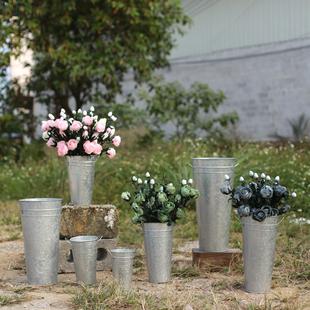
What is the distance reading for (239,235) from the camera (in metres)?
4.19

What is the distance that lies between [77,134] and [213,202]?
1275mm

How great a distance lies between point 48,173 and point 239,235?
3590 millimetres

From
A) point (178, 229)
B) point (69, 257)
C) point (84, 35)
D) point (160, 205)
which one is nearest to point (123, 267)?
point (160, 205)

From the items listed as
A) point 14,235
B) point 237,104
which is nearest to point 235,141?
point 237,104

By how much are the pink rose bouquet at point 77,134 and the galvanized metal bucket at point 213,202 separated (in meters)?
0.84

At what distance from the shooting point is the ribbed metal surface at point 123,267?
8.86 feet

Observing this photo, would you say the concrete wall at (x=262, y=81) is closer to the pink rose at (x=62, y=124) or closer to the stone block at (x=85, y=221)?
the stone block at (x=85, y=221)

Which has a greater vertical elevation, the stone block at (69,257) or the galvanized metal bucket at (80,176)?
the galvanized metal bucket at (80,176)

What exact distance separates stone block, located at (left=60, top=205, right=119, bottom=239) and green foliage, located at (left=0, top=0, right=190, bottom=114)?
4.36 meters

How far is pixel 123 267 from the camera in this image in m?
2.71

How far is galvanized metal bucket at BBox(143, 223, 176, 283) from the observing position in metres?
2.83

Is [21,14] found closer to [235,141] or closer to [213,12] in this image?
[235,141]

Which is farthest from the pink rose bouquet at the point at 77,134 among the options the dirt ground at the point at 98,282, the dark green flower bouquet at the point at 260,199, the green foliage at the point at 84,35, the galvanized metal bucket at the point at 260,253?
the green foliage at the point at 84,35

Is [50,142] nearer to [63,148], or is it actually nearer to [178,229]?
[63,148]
